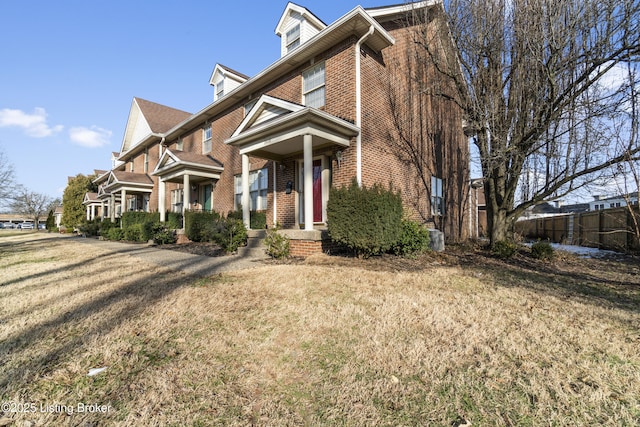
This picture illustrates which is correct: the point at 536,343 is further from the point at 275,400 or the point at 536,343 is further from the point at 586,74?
the point at 586,74

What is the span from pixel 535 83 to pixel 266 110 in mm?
7412

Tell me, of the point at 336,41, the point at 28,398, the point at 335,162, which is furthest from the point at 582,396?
the point at 336,41

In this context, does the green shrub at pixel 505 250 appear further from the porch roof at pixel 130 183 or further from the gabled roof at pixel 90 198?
the gabled roof at pixel 90 198

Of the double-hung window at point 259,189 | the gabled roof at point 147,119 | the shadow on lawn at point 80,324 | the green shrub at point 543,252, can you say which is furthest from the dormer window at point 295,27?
the gabled roof at point 147,119

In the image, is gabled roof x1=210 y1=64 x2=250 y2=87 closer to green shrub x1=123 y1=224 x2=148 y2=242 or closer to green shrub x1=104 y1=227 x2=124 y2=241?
green shrub x1=123 y1=224 x2=148 y2=242

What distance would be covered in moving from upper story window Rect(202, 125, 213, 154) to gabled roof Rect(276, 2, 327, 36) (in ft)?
19.6

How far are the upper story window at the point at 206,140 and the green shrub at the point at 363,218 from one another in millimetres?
10219

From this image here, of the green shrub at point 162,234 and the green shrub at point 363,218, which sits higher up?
the green shrub at point 363,218

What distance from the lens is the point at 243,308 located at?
3533 millimetres

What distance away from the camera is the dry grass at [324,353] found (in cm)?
183

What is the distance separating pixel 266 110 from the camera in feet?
29.4

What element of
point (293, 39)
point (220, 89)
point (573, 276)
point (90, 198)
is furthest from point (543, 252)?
point (90, 198)

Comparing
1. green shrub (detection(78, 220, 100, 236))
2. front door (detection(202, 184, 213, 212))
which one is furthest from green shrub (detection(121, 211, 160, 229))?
green shrub (detection(78, 220, 100, 236))

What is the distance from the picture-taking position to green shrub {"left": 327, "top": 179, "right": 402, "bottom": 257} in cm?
633
